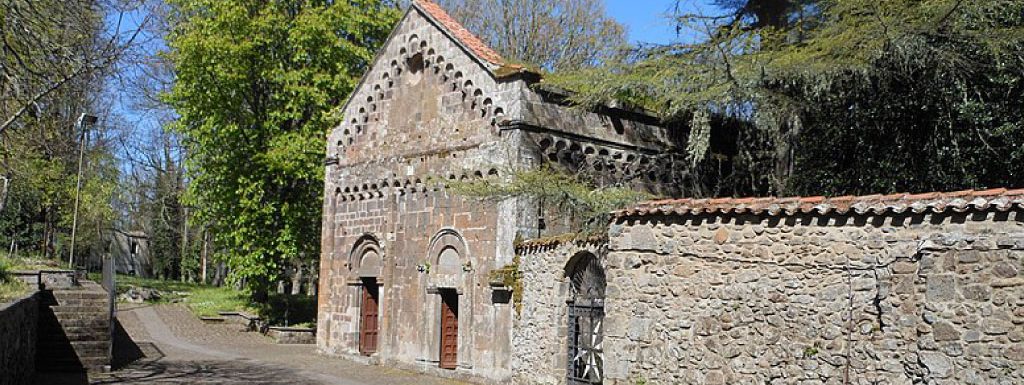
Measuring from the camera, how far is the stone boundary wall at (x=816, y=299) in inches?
330

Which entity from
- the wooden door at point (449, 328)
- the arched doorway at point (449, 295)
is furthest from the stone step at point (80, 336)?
the wooden door at point (449, 328)

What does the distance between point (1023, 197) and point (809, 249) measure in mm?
2136

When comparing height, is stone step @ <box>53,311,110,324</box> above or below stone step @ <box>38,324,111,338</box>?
above

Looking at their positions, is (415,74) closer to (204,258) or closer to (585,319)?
(585,319)

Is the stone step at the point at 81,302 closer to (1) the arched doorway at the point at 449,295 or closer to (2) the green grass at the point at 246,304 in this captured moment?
(1) the arched doorway at the point at 449,295

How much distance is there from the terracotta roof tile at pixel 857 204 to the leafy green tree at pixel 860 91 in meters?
4.08

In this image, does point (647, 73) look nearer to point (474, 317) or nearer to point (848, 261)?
point (474, 317)

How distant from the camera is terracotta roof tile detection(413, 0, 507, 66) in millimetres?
18734

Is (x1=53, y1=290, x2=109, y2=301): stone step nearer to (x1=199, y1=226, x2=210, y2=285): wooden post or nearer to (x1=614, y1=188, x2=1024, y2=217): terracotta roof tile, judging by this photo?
(x1=614, y1=188, x2=1024, y2=217): terracotta roof tile

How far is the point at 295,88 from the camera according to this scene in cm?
2661

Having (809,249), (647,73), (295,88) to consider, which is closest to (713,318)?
(809,249)

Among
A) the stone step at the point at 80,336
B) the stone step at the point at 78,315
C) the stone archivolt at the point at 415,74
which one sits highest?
the stone archivolt at the point at 415,74

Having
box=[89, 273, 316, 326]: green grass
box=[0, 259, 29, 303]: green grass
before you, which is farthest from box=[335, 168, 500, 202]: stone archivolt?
box=[89, 273, 316, 326]: green grass

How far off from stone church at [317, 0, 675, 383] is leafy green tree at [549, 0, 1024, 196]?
1112 mm
